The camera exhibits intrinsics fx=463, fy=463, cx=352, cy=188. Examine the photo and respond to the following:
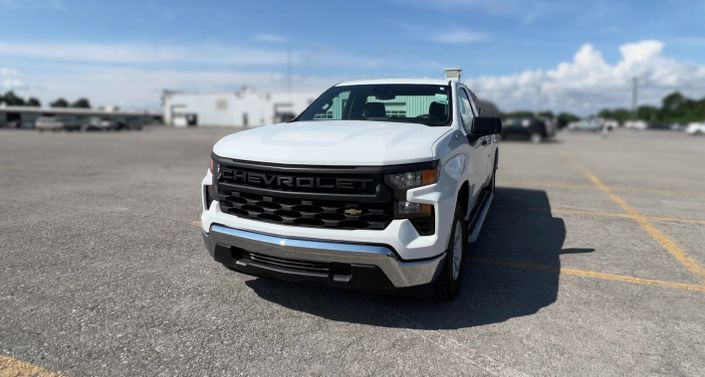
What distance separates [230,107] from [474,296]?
94.6 m

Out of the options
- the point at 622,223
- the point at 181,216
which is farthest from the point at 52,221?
the point at 622,223

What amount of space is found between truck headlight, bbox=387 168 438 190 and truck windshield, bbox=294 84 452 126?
1188mm

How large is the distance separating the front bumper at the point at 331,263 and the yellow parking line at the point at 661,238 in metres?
3.14

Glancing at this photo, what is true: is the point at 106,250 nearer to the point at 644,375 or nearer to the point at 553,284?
the point at 553,284

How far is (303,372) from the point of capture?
2646 millimetres

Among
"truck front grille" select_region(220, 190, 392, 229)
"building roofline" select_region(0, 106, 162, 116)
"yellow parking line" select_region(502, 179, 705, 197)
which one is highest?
"building roofline" select_region(0, 106, 162, 116)

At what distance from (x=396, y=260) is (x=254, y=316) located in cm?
115

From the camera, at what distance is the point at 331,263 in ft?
9.89

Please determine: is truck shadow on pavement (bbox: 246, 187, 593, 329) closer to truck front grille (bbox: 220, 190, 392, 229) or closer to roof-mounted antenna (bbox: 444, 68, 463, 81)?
truck front grille (bbox: 220, 190, 392, 229)

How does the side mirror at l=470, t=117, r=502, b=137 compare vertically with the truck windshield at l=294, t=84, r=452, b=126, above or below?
below

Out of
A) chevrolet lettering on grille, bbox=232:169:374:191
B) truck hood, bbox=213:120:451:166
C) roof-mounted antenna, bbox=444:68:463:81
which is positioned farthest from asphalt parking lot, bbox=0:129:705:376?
roof-mounted antenna, bbox=444:68:463:81

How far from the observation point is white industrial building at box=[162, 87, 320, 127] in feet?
286

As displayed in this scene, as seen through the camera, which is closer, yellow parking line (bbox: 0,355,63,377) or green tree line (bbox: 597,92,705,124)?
yellow parking line (bbox: 0,355,63,377)

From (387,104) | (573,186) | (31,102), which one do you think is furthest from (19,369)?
(31,102)
